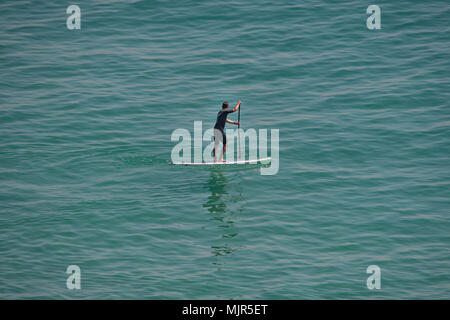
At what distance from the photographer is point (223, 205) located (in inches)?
829

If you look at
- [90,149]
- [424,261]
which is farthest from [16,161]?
[424,261]

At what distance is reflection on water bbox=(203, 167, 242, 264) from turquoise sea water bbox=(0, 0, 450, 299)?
7 centimetres

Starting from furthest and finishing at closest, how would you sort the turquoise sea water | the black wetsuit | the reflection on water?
the black wetsuit, the reflection on water, the turquoise sea water

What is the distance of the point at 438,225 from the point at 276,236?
17.8ft

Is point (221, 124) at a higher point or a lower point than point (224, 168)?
higher

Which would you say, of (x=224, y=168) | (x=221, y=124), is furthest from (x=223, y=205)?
(x=221, y=124)

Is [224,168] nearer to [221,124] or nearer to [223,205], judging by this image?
[221,124]

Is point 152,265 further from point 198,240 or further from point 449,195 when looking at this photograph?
point 449,195

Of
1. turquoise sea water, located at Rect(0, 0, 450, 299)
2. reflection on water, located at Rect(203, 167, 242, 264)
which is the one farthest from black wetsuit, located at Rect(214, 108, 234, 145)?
turquoise sea water, located at Rect(0, 0, 450, 299)

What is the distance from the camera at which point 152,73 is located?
3228 centimetres

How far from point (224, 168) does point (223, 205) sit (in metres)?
3.16

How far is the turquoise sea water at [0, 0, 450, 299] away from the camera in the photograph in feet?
57.4

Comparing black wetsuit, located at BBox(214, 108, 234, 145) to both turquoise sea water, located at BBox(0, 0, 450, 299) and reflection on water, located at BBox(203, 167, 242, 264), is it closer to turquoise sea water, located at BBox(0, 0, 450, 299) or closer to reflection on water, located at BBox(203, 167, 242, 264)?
reflection on water, located at BBox(203, 167, 242, 264)
